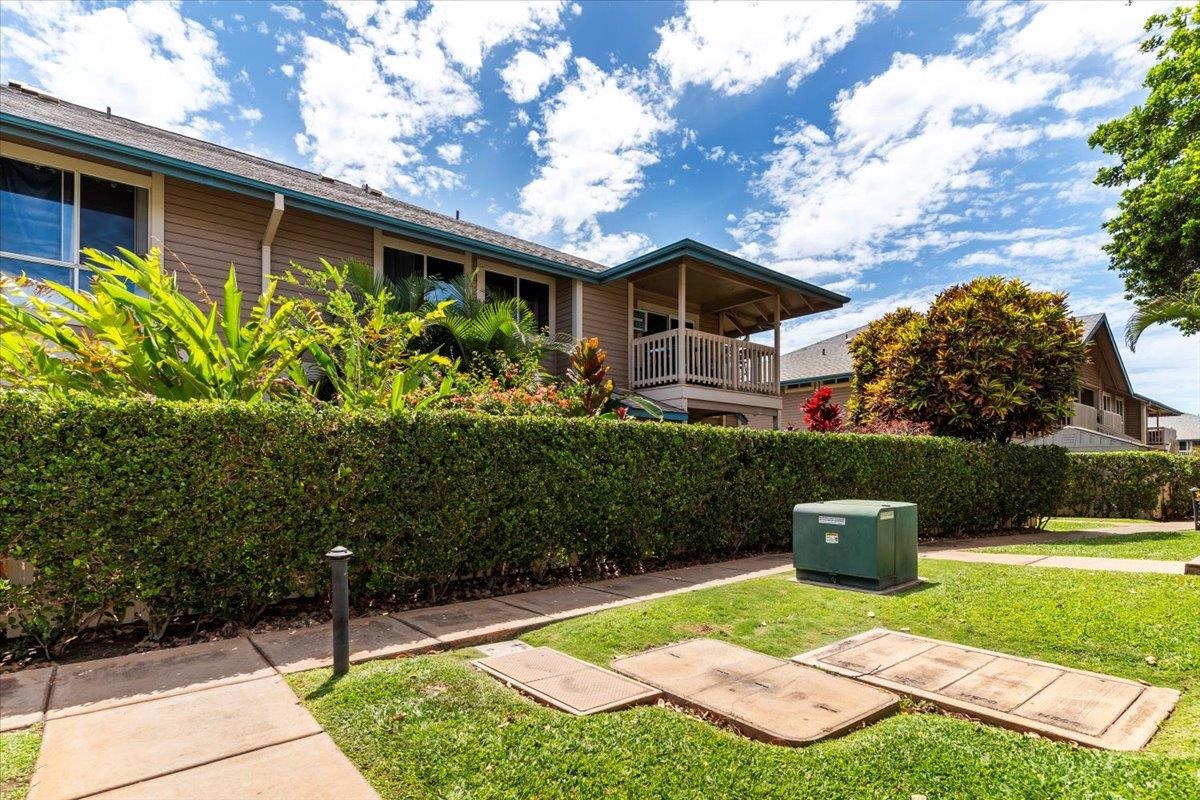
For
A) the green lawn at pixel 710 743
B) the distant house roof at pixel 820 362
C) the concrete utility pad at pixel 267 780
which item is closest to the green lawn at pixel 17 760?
the concrete utility pad at pixel 267 780

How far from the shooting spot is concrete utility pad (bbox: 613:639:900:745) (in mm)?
3008

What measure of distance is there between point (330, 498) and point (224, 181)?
645 cm

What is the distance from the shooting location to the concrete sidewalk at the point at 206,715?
8.07 feet

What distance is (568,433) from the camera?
6438 mm

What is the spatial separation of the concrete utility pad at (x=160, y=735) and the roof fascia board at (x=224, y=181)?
25.6 feet

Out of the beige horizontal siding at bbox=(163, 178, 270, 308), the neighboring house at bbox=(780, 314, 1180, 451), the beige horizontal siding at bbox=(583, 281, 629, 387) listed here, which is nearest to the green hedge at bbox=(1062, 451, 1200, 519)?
the neighboring house at bbox=(780, 314, 1180, 451)

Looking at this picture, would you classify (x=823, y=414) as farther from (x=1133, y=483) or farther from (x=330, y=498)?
(x=330, y=498)

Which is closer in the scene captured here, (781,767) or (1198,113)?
(781,767)

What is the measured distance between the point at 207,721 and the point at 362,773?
109 cm

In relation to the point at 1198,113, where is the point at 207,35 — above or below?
below

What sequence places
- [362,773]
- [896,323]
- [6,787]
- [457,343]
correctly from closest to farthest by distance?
[6,787]
[362,773]
[457,343]
[896,323]

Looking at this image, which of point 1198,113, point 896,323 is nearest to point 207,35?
point 896,323

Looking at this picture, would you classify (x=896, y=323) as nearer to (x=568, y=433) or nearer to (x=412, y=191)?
(x=568, y=433)

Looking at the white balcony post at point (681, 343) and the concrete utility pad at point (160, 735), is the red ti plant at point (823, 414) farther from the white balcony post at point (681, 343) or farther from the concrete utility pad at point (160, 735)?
the concrete utility pad at point (160, 735)
